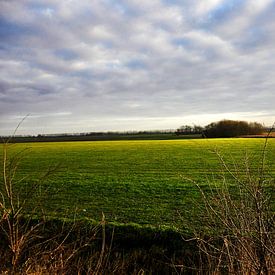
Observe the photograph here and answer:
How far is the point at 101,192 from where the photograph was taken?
69.9ft

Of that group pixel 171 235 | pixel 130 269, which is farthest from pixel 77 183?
pixel 130 269

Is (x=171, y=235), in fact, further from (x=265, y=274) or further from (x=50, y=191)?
(x=50, y=191)

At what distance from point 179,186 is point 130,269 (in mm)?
11335

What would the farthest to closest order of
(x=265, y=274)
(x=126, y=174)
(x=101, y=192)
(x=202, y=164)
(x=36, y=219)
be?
(x=202, y=164) → (x=126, y=174) → (x=101, y=192) → (x=36, y=219) → (x=265, y=274)

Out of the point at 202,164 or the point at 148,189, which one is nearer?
the point at 148,189

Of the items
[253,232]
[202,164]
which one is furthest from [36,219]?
[202,164]

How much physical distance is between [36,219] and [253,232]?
38.5 ft

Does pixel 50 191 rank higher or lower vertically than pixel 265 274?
lower

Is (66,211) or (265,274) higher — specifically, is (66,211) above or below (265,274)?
below

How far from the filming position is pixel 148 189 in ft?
71.7

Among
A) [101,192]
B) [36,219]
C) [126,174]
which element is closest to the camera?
[36,219]

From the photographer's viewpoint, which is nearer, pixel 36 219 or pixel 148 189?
pixel 36 219

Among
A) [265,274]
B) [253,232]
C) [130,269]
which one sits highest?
[253,232]

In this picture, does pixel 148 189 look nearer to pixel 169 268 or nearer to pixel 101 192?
pixel 101 192
